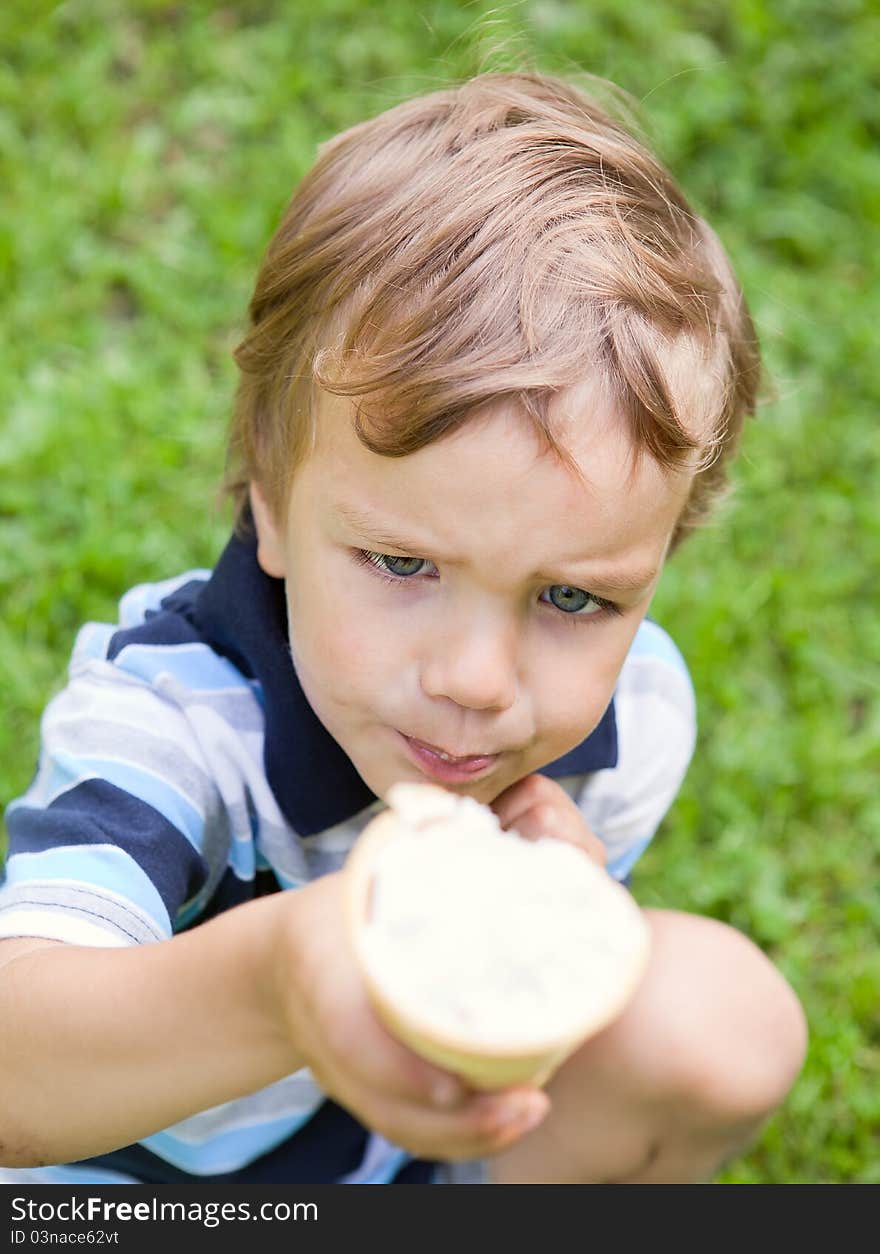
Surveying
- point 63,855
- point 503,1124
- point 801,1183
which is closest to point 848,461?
point 801,1183

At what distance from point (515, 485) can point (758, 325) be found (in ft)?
5.67

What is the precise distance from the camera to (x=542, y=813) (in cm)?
152

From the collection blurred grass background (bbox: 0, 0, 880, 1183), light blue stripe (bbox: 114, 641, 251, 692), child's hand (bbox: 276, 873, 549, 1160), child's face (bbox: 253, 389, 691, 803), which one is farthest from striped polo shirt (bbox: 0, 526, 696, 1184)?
blurred grass background (bbox: 0, 0, 880, 1183)

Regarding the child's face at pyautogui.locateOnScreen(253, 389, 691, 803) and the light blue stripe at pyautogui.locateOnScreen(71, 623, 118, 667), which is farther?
the light blue stripe at pyautogui.locateOnScreen(71, 623, 118, 667)

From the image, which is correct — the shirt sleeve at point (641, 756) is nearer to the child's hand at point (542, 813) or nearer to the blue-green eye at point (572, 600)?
the child's hand at point (542, 813)

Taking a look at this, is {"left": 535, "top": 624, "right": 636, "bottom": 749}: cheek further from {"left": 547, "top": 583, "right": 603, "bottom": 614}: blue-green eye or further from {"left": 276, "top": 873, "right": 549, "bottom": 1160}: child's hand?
{"left": 276, "top": 873, "right": 549, "bottom": 1160}: child's hand

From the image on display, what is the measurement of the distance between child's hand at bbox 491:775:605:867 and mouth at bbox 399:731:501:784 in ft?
0.35

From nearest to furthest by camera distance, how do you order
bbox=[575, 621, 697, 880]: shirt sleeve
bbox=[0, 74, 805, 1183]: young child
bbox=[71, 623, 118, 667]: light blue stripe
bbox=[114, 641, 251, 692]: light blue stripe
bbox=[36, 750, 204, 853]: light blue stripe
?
bbox=[0, 74, 805, 1183]: young child < bbox=[36, 750, 204, 853]: light blue stripe < bbox=[114, 641, 251, 692]: light blue stripe < bbox=[71, 623, 118, 667]: light blue stripe < bbox=[575, 621, 697, 880]: shirt sleeve

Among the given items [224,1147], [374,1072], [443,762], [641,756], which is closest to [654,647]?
[641,756]

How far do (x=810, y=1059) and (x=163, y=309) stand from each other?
5.55 ft

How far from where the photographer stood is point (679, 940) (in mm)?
1515

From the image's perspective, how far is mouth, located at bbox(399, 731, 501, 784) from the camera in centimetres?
143

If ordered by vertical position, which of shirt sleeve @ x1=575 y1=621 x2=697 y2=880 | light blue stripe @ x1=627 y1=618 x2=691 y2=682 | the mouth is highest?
the mouth

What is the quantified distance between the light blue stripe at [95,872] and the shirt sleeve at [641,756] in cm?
56
